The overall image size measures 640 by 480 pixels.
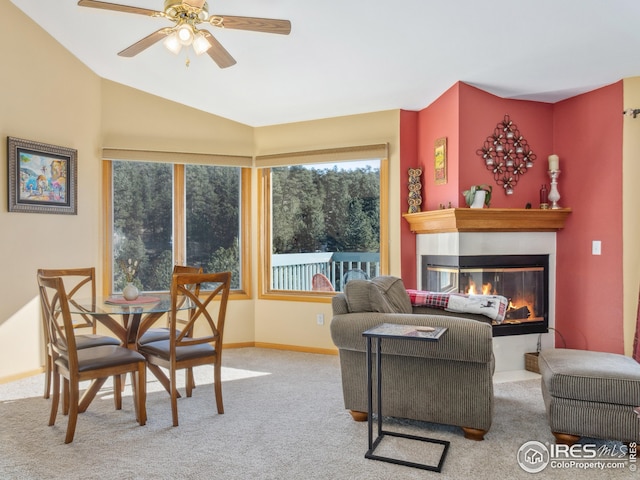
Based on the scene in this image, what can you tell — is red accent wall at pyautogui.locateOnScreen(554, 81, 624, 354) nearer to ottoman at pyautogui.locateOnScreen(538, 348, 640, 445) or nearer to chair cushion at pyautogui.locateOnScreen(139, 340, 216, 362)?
ottoman at pyautogui.locateOnScreen(538, 348, 640, 445)

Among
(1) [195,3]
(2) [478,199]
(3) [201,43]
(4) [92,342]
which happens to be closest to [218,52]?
(3) [201,43]

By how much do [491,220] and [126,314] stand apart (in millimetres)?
2891

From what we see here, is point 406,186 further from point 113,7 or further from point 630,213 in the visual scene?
point 113,7

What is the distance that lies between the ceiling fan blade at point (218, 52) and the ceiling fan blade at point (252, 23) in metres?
0.09

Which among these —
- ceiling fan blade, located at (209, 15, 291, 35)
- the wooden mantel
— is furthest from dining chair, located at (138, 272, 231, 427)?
the wooden mantel

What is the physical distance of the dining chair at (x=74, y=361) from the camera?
2.71 meters

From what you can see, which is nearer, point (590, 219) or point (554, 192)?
point (590, 219)

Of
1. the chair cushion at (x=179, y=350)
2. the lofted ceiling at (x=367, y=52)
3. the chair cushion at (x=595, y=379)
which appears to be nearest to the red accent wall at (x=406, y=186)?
the lofted ceiling at (x=367, y=52)

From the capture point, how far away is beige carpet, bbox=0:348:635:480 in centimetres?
237

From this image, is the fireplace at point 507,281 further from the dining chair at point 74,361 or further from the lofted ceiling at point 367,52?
Answer: the dining chair at point 74,361

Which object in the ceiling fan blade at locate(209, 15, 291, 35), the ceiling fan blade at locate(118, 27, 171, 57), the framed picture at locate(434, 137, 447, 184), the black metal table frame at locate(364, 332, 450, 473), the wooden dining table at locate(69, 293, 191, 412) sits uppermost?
the ceiling fan blade at locate(209, 15, 291, 35)

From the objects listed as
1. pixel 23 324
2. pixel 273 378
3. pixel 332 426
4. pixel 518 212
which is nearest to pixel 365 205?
pixel 518 212

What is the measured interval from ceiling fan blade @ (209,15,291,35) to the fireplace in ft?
7.67

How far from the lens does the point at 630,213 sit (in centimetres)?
384
